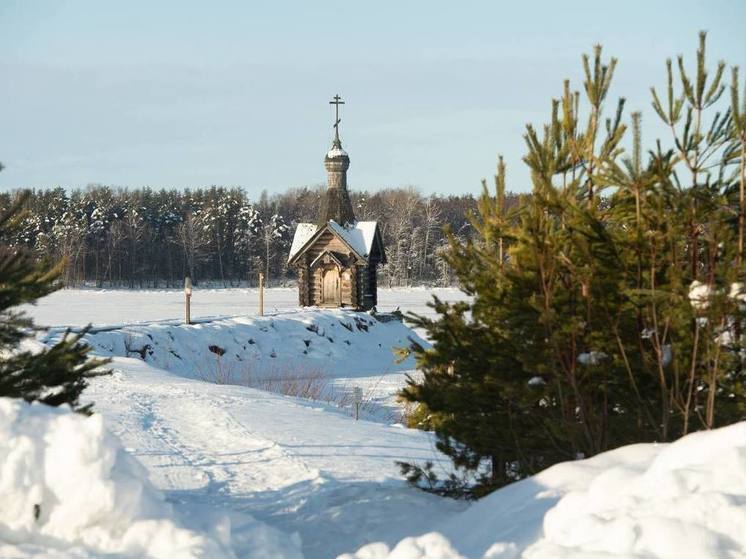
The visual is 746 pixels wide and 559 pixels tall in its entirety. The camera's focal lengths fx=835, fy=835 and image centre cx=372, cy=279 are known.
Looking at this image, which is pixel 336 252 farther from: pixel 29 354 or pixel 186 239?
pixel 186 239

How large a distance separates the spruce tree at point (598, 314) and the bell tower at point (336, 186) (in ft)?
86.6

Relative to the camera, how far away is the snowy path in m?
6.87

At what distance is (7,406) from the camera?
191 inches

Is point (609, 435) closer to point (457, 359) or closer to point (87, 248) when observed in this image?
point (457, 359)

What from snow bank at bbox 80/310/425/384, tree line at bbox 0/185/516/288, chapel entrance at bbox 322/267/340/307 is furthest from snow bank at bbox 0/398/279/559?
tree line at bbox 0/185/516/288

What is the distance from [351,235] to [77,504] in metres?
29.2

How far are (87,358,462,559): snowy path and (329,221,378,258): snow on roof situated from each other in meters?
18.8

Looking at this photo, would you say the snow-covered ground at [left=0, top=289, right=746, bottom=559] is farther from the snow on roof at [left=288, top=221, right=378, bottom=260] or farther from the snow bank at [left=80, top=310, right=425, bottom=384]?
the snow on roof at [left=288, top=221, right=378, bottom=260]

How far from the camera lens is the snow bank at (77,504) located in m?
4.47

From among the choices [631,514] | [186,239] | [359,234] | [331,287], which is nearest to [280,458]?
[631,514]

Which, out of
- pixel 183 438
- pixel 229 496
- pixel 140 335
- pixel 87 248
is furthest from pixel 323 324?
pixel 87 248

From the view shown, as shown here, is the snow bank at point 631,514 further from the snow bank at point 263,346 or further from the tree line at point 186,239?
the tree line at point 186,239

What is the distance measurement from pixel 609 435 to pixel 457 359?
1.39 meters

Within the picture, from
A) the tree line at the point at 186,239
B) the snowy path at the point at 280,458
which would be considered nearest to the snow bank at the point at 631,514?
the snowy path at the point at 280,458
